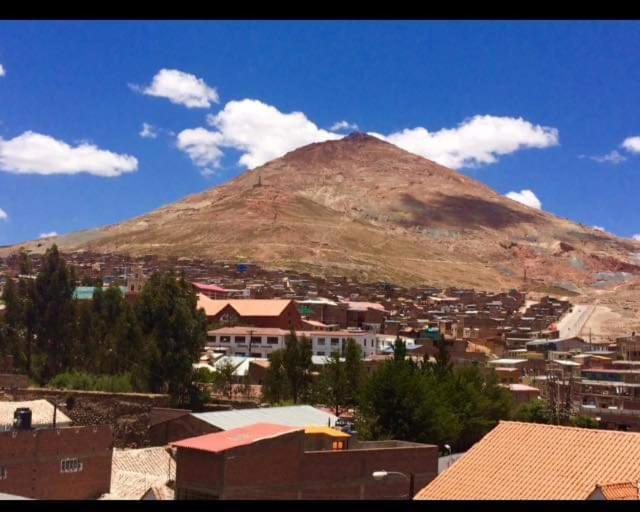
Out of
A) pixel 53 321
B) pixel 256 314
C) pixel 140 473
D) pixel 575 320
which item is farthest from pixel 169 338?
pixel 575 320

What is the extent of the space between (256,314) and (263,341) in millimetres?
4761

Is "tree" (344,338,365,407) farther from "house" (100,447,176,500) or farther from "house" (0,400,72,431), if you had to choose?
"house" (0,400,72,431)

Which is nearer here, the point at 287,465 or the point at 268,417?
the point at 287,465

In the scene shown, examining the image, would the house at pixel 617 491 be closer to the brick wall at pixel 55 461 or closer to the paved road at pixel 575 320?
the brick wall at pixel 55 461

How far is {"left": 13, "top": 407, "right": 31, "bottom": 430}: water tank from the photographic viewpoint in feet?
57.6

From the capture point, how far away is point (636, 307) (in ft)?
274

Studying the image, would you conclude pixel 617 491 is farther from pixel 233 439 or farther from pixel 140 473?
pixel 140 473

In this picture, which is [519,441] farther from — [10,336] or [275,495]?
[10,336]

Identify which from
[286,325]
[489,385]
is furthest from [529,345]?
[489,385]

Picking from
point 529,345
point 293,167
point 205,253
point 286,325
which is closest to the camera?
point 286,325

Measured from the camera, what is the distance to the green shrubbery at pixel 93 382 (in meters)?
24.2

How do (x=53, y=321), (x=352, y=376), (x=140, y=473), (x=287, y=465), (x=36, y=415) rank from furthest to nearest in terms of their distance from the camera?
(x=53, y=321), (x=352, y=376), (x=36, y=415), (x=140, y=473), (x=287, y=465)

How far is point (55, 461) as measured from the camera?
56.2 feet

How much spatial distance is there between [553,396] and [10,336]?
66.0 ft
